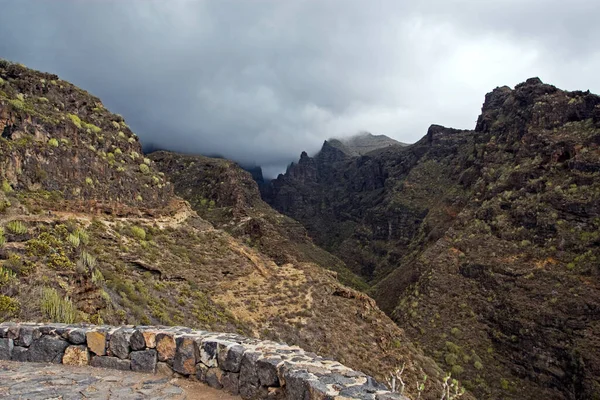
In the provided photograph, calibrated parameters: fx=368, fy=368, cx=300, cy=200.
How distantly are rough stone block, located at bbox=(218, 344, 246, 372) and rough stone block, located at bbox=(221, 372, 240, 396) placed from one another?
0.08 meters

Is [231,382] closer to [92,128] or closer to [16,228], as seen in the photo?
[16,228]

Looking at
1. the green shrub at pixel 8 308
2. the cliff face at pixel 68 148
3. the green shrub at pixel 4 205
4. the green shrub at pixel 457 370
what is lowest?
the green shrub at pixel 457 370

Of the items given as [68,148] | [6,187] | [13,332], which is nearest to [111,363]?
[13,332]

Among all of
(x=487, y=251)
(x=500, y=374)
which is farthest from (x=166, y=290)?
(x=487, y=251)

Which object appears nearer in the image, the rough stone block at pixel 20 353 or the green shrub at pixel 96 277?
the rough stone block at pixel 20 353

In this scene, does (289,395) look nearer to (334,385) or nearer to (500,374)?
(334,385)

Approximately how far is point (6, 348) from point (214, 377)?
4397mm

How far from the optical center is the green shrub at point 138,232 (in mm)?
23127

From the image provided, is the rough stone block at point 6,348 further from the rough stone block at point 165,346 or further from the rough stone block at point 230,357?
the rough stone block at point 230,357

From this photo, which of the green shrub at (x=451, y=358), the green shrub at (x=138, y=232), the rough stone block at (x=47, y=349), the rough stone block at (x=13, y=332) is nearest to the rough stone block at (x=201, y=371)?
the rough stone block at (x=47, y=349)

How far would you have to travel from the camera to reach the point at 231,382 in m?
5.70

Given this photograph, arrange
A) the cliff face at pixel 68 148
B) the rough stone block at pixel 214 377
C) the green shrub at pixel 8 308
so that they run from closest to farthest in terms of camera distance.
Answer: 1. the rough stone block at pixel 214 377
2. the green shrub at pixel 8 308
3. the cliff face at pixel 68 148

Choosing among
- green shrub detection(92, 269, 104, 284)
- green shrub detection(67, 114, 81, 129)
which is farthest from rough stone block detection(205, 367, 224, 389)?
green shrub detection(67, 114, 81, 129)

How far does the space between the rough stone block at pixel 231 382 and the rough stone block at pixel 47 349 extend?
337 cm
